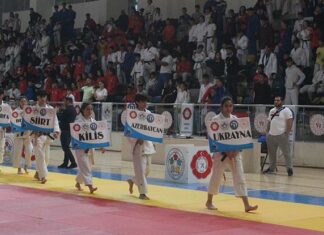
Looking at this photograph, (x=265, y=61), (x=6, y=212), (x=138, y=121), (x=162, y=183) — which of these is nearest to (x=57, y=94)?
(x=265, y=61)

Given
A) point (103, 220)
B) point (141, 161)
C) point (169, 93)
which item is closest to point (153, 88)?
point (169, 93)

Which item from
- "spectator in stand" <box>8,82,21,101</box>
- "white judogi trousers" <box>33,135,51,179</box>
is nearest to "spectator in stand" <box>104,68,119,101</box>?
"spectator in stand" <box>8,82,21,101</box>

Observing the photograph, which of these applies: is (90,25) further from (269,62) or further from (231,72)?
(269,62)

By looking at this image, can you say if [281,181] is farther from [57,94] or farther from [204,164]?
[57,94]

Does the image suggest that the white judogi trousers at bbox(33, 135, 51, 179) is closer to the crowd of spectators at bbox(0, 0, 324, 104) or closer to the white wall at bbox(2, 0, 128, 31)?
the crowd of spectators at bbox(0, 0, 324, 104)

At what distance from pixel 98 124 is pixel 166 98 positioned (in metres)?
8.82

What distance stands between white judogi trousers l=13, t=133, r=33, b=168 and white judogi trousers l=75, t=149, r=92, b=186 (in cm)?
352

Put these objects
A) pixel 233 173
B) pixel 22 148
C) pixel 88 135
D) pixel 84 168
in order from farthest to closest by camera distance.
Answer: pixel 22 148
pixel 88 135
pixel 84 168
pixel 233 173

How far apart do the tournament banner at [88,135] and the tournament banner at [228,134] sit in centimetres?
293

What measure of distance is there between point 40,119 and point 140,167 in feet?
11.7

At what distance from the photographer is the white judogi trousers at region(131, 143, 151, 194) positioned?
11.8m

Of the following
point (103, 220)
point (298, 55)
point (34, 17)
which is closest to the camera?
point (103, 220)

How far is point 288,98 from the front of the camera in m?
19.4

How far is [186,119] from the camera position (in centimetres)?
2031
